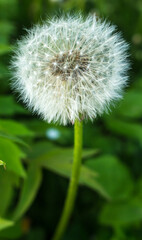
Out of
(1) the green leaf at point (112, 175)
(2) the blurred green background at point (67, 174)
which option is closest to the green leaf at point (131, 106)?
(2) the blurred green background at point (67, 174)

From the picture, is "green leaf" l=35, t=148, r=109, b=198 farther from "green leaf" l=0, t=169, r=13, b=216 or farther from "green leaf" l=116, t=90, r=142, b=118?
"green leaf" l=116, t=90, r=142, b=118

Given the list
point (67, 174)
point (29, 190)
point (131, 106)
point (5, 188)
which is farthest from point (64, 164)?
point (131, 106)

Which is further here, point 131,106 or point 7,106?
point 131,106

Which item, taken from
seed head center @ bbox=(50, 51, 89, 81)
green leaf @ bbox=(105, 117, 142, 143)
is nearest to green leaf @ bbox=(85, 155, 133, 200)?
green leaf @ bbox=(105, 117, 142, 143)

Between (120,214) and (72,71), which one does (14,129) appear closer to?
(72,71)

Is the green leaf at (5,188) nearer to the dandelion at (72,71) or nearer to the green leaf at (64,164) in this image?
the green leaf at (64,164)

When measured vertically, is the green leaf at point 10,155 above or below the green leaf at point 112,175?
below

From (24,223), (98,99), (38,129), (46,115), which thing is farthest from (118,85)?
(24,223)

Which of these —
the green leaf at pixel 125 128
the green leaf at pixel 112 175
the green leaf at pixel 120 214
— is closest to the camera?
the green leaf at pixel 120 214
